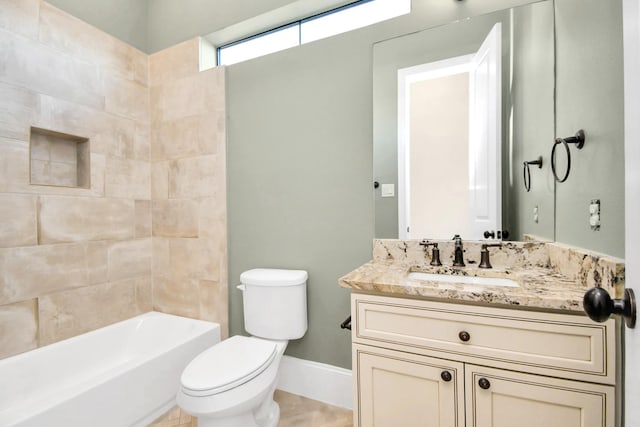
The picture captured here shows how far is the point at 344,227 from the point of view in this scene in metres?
1.78

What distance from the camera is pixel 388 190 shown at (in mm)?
1654

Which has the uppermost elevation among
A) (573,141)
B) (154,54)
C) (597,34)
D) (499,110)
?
(154,54)

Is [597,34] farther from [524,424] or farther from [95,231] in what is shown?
[95,231]

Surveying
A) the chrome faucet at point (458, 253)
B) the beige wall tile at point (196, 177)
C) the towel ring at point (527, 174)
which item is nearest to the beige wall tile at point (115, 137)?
the beige wall tile at point (196, 177)

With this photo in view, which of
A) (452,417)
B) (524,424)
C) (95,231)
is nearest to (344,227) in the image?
(452,417)

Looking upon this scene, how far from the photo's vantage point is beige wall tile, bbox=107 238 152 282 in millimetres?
2137

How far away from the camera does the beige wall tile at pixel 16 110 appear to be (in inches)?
63.7

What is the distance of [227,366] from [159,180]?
1.61m

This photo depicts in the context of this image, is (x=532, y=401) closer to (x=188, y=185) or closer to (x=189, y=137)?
(x=188, y=185)

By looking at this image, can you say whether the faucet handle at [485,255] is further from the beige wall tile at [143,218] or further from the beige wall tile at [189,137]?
the beige wall tile at [143,218]

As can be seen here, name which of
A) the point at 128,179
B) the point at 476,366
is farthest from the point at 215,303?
the point at 476,366

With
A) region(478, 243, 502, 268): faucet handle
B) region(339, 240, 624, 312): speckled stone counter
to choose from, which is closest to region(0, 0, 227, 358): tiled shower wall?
region(339, 240, 624, 312): speckled stone counter

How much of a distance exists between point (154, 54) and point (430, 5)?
2076 millimetres

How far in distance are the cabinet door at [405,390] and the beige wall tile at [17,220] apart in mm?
1931
